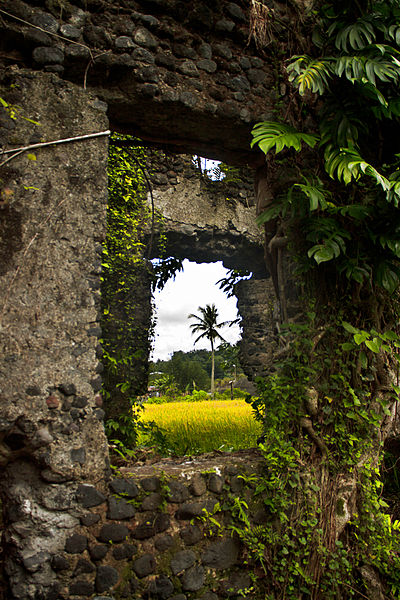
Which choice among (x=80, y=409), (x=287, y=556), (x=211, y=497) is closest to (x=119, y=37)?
(x=80, y=409)

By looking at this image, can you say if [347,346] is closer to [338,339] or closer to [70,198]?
[338,339]

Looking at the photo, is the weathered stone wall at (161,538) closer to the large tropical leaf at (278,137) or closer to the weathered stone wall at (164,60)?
the large tropical leaf at (278,137)

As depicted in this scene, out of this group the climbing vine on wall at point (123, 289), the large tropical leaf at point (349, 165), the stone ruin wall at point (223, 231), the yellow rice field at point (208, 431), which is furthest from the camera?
the stone ruin wall at point (223, 231)

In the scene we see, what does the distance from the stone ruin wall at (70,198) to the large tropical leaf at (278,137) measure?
398 millimetres

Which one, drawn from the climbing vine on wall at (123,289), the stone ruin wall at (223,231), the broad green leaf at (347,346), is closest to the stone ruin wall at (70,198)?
the climbing vine on wall at (123,289)

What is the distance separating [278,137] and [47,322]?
1.80 metres

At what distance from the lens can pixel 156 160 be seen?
6.32 m

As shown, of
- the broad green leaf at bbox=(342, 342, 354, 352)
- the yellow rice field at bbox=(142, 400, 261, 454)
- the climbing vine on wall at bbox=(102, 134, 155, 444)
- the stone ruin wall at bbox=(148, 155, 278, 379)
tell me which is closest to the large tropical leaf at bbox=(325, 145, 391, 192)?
the broad green leaf at bbox=(342, 342, 354, 352)

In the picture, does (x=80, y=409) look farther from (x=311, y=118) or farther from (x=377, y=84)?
(x=377, y=84)

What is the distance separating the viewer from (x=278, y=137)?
2527 millimetres

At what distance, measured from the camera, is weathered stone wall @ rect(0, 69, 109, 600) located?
2.09 m

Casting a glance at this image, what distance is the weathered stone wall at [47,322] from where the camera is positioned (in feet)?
6.86

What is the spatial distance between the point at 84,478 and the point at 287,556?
131cm

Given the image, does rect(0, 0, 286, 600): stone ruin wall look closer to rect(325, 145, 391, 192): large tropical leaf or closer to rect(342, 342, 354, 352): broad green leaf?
rect(325, 145, 391, 192): large tropical leaf
